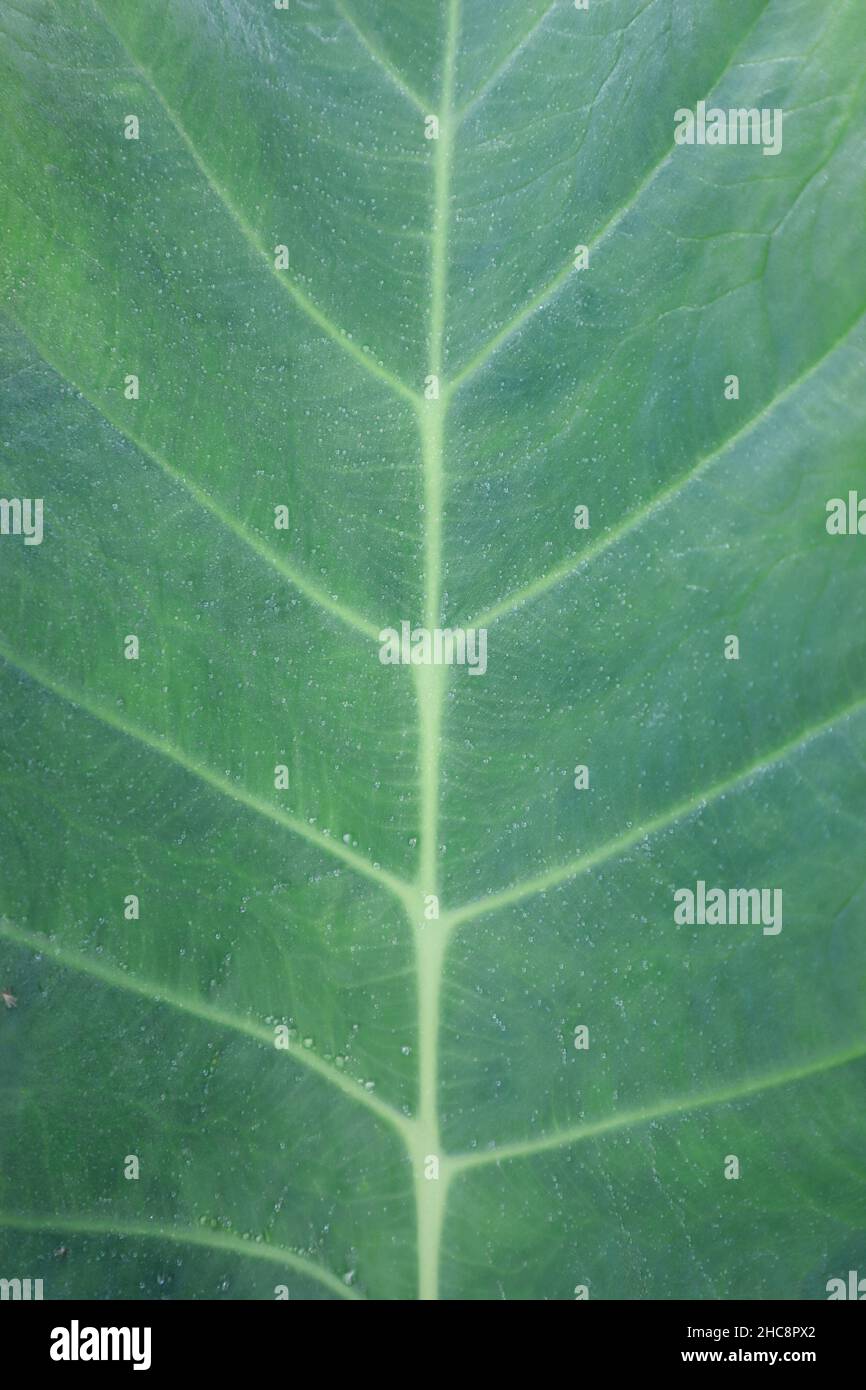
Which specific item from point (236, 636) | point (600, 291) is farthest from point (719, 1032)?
point (600, 291)

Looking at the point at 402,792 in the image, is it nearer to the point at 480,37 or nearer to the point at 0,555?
the point at 0,555

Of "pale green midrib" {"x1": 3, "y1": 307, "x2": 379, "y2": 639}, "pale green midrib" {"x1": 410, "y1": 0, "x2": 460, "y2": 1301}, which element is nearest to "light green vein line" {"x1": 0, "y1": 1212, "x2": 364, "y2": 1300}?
"pale green midrib" {"x1": 410, "y1": 0, "x2": 460, "y2": 1301}

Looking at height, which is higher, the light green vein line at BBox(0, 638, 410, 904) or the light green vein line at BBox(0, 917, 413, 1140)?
the light green vein line at BBox(0, 638, 410, 904)

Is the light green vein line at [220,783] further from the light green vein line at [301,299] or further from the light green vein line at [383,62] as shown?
the light green vein line at [383,62]

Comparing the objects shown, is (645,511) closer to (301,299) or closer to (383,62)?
(301,299)

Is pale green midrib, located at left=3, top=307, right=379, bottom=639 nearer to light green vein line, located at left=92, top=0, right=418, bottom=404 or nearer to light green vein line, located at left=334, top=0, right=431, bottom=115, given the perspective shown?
light green vein line, located at left=92, top=0, right=418, bottom=404

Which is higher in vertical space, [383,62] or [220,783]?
[383,62]

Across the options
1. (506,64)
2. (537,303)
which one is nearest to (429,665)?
(537,303)
